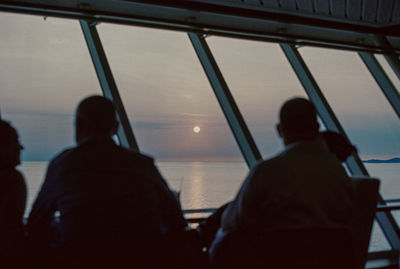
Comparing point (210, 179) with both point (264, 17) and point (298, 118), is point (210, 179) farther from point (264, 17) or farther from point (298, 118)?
point (298, 118)

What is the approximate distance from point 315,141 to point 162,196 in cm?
68

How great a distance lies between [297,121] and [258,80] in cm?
264

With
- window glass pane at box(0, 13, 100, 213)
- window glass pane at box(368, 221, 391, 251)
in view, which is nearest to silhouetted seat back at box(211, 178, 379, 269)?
window glass pane at box(0, 13, 100, 213)

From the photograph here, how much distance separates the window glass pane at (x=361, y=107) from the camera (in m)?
4.57

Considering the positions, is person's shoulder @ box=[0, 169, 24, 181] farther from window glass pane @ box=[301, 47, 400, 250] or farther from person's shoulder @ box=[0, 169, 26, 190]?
window glass pane @ box=[301, 47, 400, 250]

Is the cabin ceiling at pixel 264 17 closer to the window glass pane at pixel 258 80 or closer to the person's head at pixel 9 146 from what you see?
the window glass pane at pixel 258 80

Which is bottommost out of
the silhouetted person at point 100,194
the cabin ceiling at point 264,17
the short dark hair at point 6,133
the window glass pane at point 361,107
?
the silhouetted person at point 100,194

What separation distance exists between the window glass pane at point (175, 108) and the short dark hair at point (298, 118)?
5.97 ft

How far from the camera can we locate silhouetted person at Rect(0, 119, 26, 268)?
4.40 feet

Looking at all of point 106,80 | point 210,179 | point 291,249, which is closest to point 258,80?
point 210,179

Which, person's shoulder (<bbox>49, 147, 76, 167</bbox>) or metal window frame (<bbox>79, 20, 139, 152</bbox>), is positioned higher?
metal window frame (<bbox>79, 20, 139, 152</bbox>)

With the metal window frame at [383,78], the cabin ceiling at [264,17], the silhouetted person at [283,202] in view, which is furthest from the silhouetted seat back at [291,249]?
the metal window frame at [383,78]

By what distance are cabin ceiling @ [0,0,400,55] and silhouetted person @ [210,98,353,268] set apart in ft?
8.53

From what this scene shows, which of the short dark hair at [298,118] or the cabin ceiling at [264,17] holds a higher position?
the cabin ceiling at [264,17]
